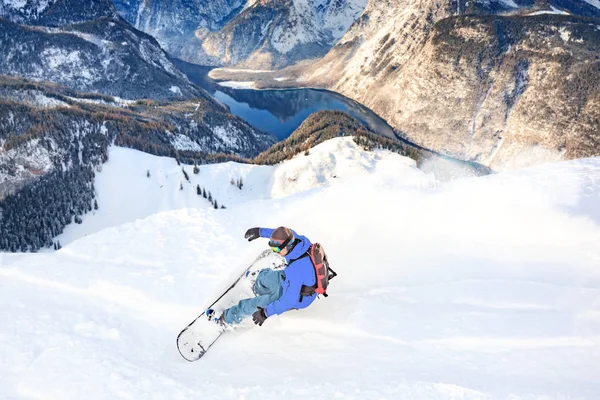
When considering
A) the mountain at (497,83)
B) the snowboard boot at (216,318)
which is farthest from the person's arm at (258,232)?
the mountain at (497,83)

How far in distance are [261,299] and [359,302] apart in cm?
245

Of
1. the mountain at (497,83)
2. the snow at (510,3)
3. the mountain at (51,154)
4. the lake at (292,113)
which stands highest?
the snow at (510,3)

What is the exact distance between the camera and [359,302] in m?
8.95

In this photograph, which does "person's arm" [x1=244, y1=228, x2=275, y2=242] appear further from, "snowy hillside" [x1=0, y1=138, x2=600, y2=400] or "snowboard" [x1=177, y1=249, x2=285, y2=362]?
"snowy hillside" [x1=0, y1=138, x2=600, y2=400]

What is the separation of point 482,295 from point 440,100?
133855 millimetres

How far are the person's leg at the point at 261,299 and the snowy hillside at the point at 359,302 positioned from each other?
17.6 inches

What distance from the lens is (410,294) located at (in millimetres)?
8922

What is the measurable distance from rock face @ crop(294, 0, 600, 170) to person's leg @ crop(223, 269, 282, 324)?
105908mm

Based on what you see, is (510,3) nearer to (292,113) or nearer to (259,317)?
(292,113)

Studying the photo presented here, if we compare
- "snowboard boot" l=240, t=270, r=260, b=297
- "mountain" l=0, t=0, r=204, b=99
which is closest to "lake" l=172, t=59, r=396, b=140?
"mountain" l=0, t=0, r=204, b=99

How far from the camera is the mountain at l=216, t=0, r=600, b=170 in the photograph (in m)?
95.6

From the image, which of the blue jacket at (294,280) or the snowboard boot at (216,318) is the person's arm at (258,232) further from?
the snowboard boot at (216,318)

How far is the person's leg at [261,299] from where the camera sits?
8.52m

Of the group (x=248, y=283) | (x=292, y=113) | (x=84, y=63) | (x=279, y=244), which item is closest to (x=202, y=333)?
(x=248, y=283)
